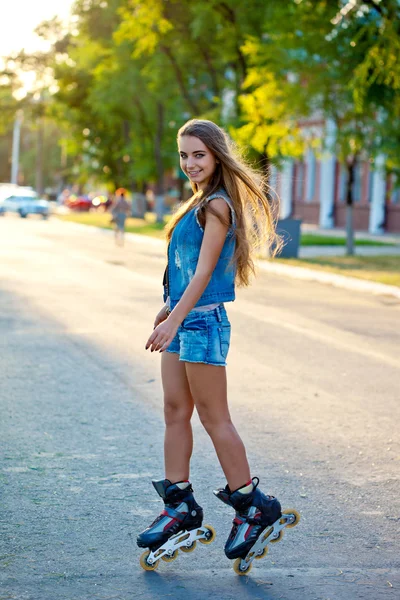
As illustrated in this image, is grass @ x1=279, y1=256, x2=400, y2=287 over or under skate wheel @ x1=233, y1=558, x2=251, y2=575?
under

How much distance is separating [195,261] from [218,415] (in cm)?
65

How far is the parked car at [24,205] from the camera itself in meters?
61.9

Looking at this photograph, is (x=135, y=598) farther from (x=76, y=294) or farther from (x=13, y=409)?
(x=76, y=294)

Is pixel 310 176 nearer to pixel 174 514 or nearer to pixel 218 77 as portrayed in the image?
pixel 218 77

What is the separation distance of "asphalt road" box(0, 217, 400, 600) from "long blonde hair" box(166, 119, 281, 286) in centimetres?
127

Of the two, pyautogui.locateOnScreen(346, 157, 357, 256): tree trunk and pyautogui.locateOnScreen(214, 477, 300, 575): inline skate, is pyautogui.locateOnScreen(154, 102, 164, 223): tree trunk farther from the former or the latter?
pyautogui.locateOnScreen(214, 477, 300, 575): inline skate

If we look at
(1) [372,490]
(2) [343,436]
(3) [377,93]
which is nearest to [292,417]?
(2) [343,436]

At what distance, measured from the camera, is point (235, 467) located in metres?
4.68

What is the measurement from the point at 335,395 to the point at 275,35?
19885mm

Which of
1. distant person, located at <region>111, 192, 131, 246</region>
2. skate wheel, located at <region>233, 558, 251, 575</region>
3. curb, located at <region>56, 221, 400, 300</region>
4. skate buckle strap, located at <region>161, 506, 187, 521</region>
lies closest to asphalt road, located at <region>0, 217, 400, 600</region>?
skate wheel, located at <region>233, 558, 251, 575</region>

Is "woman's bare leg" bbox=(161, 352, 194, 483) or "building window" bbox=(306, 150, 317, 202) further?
"building window" bbox=(306, 150, 317, 202)

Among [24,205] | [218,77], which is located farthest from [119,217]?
[24,205]

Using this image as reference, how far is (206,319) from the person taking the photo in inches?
178

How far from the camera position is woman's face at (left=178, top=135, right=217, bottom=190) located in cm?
457
